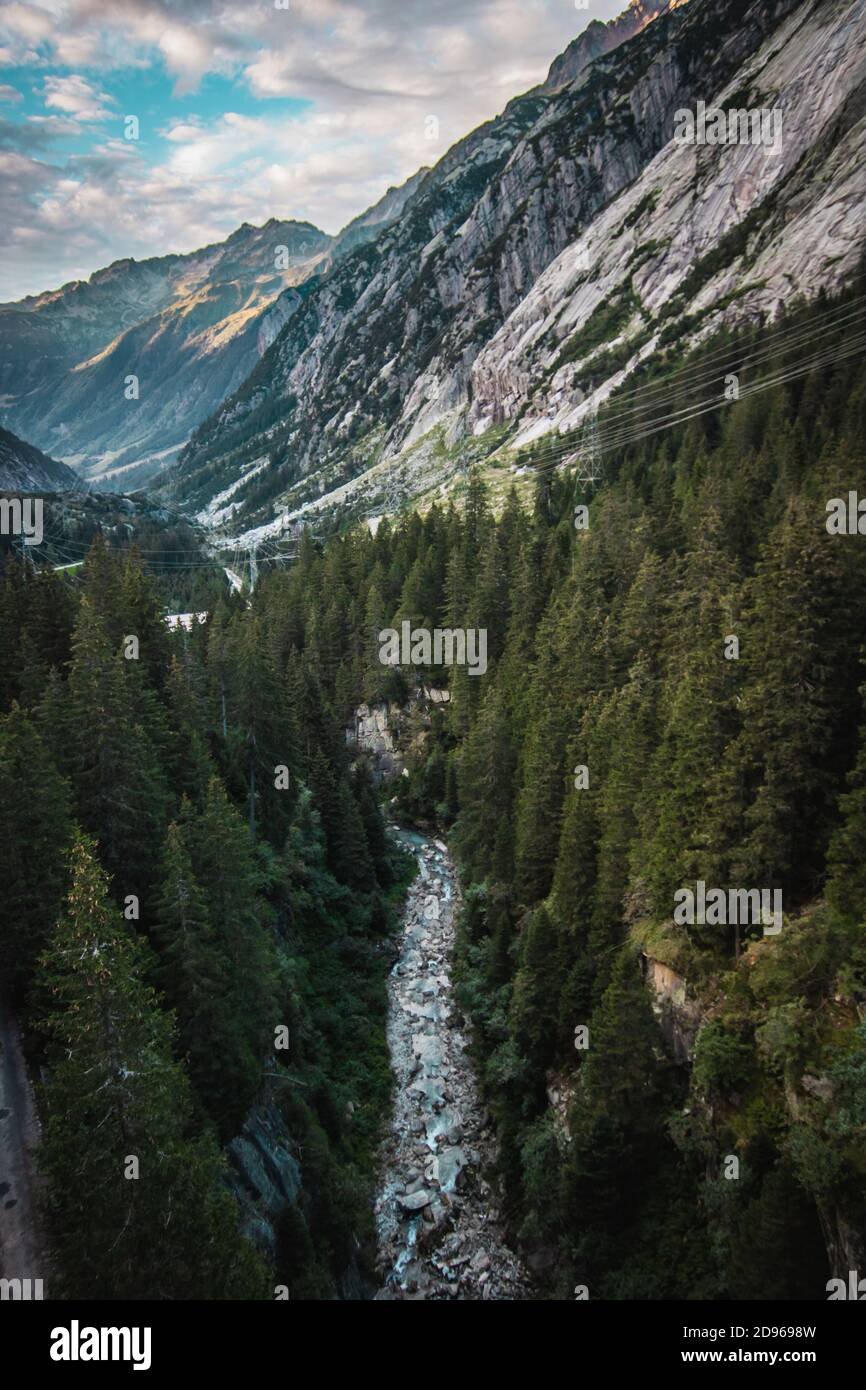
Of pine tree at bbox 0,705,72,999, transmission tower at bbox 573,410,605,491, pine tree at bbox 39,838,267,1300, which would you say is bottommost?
pine tree at bbox 39,838,267,1300

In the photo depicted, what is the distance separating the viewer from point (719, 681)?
2703cm

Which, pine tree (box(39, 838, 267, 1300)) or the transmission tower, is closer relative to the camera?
pine tree (box(39, 838, 267, 1300))

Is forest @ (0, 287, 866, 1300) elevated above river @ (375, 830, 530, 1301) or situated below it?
above

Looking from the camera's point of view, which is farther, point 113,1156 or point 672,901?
point 672,901

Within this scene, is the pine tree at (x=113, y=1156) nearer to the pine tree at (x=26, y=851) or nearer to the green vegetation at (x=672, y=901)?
the pine tree at (x=26, y=851)

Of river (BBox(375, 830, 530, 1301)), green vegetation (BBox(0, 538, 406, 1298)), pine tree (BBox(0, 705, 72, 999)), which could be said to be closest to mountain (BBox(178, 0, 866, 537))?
green vegetation (BBox(0, 538, 406, 1298))

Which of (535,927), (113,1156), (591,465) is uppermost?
(591,465)

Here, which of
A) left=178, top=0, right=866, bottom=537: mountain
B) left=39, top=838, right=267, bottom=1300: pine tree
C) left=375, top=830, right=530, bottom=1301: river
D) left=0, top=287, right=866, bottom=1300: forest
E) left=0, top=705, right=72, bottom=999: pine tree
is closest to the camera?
left=39, top=838, right=267, bottom=1300: pine tree

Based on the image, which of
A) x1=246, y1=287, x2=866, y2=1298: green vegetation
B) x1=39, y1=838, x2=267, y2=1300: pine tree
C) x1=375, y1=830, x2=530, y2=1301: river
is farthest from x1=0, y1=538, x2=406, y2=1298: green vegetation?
x1=246, y1=287, x2=866, y2=1298: green vegetation

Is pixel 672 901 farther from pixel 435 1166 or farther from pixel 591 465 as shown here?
pixel 591 465

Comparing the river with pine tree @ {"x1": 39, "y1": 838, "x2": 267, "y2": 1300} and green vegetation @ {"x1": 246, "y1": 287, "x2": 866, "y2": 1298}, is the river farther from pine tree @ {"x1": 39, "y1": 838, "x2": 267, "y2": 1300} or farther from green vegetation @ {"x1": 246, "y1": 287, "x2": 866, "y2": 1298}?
pine tree @ {"x1": 39, "y1": 838, "x2": 267, "y2": 1300}

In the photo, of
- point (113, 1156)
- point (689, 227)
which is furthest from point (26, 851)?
point (689, 227)

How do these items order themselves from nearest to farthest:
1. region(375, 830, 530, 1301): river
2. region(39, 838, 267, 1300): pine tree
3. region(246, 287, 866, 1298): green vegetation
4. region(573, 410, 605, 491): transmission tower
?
region(39, 838, 267, 1300): pine tree → region(246, 287, 866, 1298): green vegetation → region(375, 830, 530, 1301): river → region(573, 410, 605, 491): transmission tower
